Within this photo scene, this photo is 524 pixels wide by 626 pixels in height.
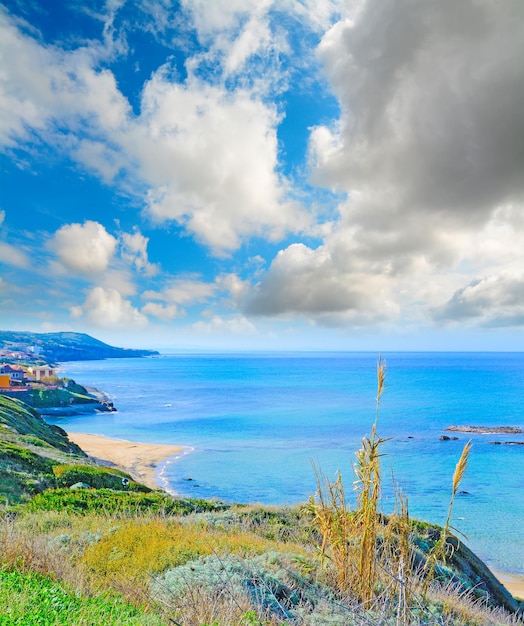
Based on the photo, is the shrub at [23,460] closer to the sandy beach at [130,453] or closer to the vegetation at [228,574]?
the vegetation at [228,574]

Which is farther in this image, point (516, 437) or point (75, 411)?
point (75, 411)

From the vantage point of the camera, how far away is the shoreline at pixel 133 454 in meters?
37.8

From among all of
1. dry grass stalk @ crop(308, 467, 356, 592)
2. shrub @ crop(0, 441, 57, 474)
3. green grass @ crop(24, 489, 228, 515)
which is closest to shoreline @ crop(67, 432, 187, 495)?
shrub @ crop(0, 441, 57, 474)

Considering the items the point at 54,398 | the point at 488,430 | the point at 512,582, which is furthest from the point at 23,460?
the point at 54,398

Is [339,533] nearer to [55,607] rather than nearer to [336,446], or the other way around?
[55,607]

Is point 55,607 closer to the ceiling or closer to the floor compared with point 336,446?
closer to the ceiling

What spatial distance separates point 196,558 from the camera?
645cm

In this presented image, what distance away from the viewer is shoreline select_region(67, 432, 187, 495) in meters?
37.8

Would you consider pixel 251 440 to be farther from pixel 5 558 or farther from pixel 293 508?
pixel 5 558

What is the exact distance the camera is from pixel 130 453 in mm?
45969

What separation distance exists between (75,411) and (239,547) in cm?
7795

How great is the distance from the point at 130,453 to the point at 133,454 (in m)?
0.53

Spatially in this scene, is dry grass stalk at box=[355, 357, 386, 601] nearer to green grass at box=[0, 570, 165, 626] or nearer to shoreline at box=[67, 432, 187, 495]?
green grass at box=[0, 570, 165, 626]

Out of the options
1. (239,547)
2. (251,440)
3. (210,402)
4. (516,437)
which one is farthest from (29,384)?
(239,547)
